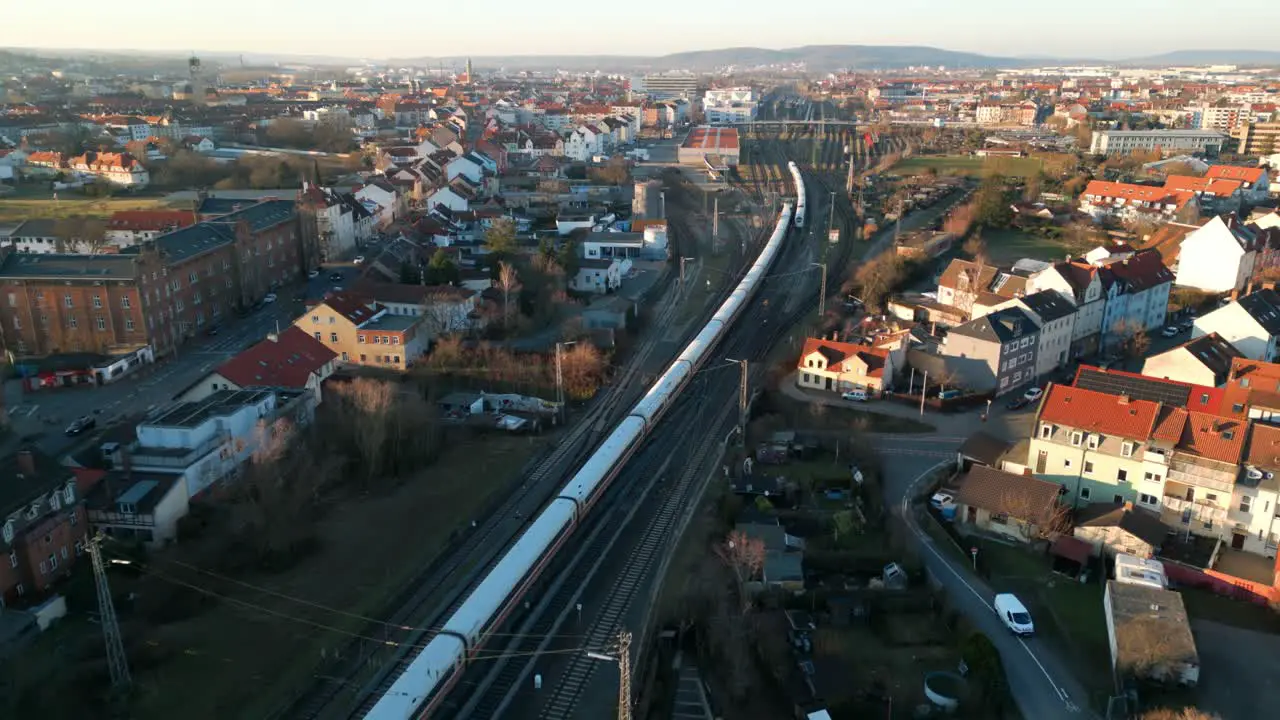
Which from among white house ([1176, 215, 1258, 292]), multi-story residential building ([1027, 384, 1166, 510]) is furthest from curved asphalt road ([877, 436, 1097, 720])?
white house ([1176, 215, 1258, 292])

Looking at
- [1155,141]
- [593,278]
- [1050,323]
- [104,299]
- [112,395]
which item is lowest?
[112,395]

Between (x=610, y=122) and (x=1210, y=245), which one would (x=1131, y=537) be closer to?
(x=1210, y=245)

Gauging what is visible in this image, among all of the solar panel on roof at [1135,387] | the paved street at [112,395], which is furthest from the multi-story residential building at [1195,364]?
the paved street at [112,395]

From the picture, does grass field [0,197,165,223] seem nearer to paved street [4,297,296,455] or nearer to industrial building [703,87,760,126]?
paved street [4,297,296,455]

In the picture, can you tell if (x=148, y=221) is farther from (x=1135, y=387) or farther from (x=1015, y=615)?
(x=1135, y=387)

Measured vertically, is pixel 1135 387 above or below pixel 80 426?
above

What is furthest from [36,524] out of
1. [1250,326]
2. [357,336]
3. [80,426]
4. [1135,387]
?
[1250,326]

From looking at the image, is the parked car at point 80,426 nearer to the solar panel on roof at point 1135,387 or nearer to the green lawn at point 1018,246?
the solar panel on roof at point 1135,387
